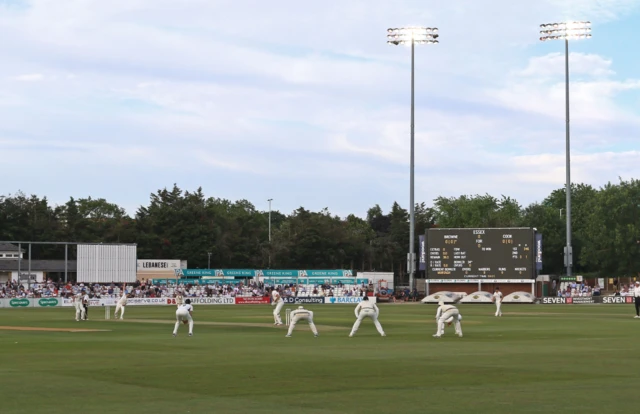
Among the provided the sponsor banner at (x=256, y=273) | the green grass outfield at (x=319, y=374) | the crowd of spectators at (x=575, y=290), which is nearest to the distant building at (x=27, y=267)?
the sponsor banner at (x=256, y=273)

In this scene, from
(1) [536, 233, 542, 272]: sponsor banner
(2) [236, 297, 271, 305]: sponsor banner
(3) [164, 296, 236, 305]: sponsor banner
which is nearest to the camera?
(3) [164, 296, 236, 305]: sponsor banner

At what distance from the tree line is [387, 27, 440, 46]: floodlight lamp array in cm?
3321

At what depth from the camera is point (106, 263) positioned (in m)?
88.1

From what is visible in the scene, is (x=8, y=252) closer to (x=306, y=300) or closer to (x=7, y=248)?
(x=7, y=248)

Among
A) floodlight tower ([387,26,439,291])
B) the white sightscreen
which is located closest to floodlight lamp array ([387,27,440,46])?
floodlight tower ([387,26,439,291])

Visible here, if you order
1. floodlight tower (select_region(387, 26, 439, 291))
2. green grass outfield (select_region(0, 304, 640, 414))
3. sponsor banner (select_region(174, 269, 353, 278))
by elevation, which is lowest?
green grass outfield (select_region(0, 304, 640, 414))

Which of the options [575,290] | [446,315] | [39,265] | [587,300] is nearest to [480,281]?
[587,300]

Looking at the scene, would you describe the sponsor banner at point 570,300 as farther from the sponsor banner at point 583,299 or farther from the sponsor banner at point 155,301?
the sponsor banner at point 155,301

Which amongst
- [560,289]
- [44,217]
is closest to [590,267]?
[560,289]

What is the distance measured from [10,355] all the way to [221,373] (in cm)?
733

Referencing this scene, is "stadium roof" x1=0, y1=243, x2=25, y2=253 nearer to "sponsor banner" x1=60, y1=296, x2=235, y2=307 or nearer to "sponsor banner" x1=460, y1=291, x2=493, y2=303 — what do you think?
"sponsor banner" x1=60, y1=296, x2=235, y2=307

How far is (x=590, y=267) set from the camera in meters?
136

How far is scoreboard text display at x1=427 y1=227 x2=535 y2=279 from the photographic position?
8388cm

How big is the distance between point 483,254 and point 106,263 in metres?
34.2
